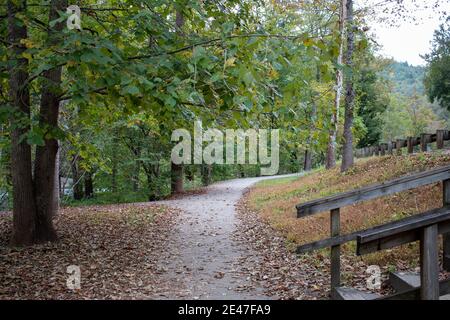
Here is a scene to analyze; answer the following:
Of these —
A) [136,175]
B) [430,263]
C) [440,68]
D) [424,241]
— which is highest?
[440,68]

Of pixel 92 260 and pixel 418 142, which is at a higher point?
pixel 418 142

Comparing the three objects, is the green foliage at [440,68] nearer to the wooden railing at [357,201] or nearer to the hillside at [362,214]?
the hillside at [362,214]

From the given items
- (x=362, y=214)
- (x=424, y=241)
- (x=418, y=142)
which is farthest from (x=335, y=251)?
(x=418, y=142)

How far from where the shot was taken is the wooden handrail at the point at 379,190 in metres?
4.62

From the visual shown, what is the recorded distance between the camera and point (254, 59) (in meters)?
5.71

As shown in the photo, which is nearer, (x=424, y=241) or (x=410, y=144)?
(x=424, y=241)

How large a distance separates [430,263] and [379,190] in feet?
3.87

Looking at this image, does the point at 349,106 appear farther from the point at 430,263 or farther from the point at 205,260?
the point at 430,263

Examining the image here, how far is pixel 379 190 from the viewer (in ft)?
16.7

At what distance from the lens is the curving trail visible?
21.3ft

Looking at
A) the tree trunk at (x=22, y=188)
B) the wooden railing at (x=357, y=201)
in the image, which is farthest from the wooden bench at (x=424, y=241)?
the tree trunk at (x=22, y=188)

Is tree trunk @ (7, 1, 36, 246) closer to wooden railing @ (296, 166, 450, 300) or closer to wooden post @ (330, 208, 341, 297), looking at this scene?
wooden railing @ (296, 166, 450, 300)

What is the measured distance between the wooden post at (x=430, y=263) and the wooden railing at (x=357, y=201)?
20 cm
